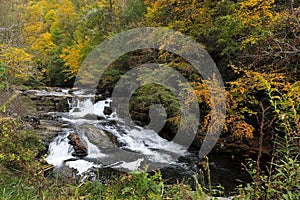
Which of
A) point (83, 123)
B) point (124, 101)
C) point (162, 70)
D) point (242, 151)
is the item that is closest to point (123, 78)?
point (124, 101)

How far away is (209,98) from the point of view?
783 centimetres

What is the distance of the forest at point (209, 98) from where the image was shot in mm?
1985

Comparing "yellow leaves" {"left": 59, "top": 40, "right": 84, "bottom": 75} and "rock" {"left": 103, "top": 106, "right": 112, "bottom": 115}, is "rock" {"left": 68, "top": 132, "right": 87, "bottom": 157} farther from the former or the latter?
"yellow leaves" {"left": 59, "top": 40, "right": 84, "bottom": 75}

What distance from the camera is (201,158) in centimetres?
866

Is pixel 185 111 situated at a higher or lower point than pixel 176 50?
lower

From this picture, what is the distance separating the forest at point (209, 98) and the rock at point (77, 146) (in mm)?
1213

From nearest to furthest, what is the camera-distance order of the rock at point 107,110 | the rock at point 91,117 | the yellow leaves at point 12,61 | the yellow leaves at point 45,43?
the yellow leaves at point 12,61
the rock at point 91,117
the rock at point 107,110
the yellow leaves at point 45,43

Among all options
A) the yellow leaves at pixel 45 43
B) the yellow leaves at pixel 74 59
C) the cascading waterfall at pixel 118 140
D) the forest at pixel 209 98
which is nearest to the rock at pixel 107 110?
the cascading waterfall at pixel 118 140

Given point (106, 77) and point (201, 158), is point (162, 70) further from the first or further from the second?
point (106, 77)

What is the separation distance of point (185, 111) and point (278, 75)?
2996 mm

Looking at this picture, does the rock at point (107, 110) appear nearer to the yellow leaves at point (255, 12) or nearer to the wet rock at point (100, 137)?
Result: the wet rock at point (100, 137)

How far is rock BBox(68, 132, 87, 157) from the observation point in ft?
28.1

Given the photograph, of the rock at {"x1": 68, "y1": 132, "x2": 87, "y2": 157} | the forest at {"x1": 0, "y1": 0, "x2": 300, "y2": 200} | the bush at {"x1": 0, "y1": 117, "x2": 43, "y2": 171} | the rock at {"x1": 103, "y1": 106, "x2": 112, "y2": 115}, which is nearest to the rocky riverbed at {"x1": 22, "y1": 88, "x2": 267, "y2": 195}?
the rock at {"x1": 68, "y1": 132, "x2": 87, "y2": 157}

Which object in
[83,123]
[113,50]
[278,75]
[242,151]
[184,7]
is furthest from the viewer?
[113,50]
